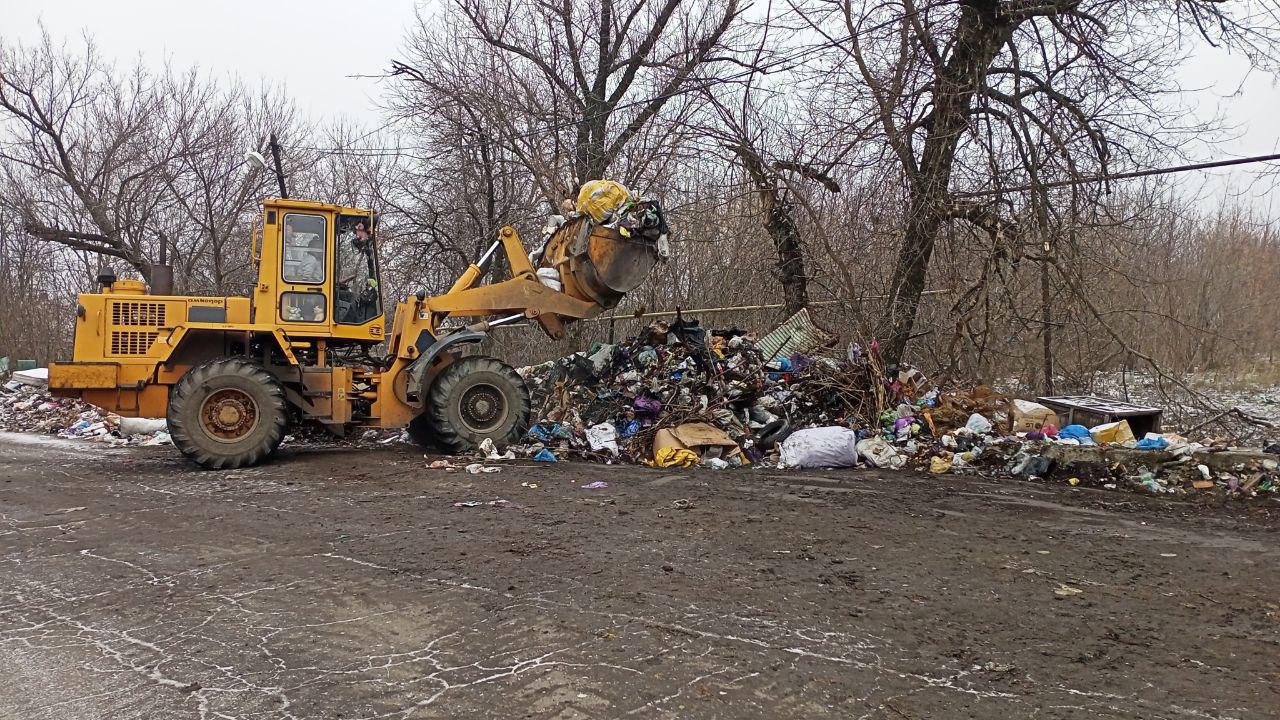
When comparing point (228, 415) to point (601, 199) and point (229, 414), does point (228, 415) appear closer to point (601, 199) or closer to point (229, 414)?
point (229, 414)

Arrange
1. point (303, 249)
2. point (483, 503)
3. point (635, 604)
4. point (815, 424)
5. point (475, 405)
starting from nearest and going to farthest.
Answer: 1. point (635, 604)
2. point (483, 503)
3. point (303, 249)
4. point (475, 405)
5. point (815, 424)

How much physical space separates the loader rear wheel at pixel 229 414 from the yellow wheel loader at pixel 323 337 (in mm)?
11

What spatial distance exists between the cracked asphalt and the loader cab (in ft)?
7.20

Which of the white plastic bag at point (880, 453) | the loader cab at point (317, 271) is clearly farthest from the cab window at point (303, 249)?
the white plastic bag at point (880, 453)

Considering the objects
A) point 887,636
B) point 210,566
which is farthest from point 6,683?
point 887,636

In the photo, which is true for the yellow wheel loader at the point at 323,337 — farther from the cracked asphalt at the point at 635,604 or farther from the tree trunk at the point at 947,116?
the tree trunk at the point at 947,116

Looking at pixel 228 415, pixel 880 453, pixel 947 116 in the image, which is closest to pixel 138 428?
pixel 228 415

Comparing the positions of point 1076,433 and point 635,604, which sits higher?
point 1076,433

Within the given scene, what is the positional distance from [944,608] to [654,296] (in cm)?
1104

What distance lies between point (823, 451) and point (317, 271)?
211 inches

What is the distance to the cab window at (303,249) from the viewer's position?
8.36 m

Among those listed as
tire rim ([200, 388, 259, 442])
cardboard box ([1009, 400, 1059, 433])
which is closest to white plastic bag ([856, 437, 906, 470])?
cardboard box ([1009, 400, 1059, 433])

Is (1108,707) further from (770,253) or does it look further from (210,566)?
(770,253)

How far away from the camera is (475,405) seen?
28.9 ft
